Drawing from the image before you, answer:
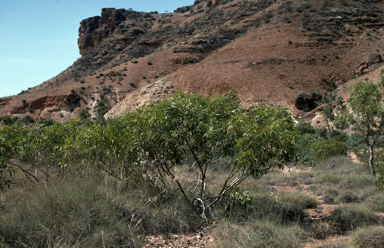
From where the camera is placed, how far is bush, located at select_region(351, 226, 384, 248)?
14.9ft

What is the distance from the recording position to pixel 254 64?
32.0 meters

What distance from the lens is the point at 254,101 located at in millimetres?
27141

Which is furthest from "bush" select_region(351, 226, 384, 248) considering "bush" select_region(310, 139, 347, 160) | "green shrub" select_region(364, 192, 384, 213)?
"bush" select_region(310, 139, 347, 160)

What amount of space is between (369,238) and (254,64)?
2912 cm

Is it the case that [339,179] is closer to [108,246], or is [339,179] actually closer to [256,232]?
[256,232]

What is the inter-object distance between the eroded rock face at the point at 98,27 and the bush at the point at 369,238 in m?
71.6

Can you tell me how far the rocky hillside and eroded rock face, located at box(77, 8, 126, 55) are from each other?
28.4 m

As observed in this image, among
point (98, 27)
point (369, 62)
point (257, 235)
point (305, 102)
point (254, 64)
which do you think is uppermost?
point (98, 27)

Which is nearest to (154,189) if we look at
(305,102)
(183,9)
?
(305,102)

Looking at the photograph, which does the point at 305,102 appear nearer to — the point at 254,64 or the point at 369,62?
the point at 254,64

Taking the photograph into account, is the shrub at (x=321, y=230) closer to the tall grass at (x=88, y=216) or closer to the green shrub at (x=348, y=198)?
the green shrub at (x=348, y=198)

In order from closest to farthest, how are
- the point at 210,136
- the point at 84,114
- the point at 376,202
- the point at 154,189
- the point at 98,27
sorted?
1. the point at 210,136
2. the point at 154,189
3. the point at 376,202
4. the point at 84,114
5. the point at 98,27

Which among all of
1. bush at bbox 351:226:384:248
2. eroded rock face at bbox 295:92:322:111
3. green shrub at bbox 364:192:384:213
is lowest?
eroded rock face at bbox 295:92:322:111

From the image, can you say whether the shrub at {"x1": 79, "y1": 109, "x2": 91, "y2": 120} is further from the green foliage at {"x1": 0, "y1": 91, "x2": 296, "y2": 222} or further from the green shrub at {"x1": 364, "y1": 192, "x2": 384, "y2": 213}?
the green shrub at {"x1": 364, "y1": 192, "x2": 384, "y2": 213}
